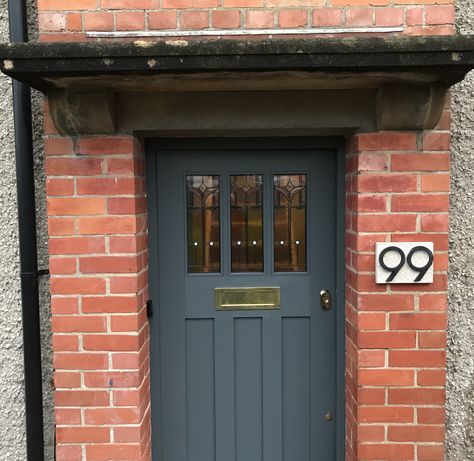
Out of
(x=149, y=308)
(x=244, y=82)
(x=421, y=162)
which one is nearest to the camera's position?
(x=244, y=82)

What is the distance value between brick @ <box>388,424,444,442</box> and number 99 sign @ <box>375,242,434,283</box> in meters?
0.76

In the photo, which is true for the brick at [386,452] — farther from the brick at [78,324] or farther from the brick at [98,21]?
the brick at [98,21]

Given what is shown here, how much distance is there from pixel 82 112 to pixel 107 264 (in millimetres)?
753

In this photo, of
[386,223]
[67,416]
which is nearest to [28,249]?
[67,416]

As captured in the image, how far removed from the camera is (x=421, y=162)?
2.42 metres

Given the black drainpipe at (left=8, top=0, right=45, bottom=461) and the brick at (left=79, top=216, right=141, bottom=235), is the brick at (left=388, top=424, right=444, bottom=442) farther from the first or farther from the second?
the black drainpipe at (left=8, top=0, right=45, bottom=461)

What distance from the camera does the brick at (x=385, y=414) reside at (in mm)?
2488

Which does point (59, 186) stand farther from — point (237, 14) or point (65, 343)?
point (237, 14)

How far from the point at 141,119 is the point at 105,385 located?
136 cm

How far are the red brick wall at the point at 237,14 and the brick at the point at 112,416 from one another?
1851 millimetres

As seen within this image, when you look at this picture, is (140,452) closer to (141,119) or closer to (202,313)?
(202,313)

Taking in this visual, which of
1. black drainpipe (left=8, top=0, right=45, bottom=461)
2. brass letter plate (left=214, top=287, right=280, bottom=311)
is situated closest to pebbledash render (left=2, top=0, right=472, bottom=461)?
black drainpipe (left=8, top=0, right=45, bottom=461)

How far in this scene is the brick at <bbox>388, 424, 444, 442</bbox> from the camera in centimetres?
249

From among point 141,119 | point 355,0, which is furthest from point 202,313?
point 355,0
